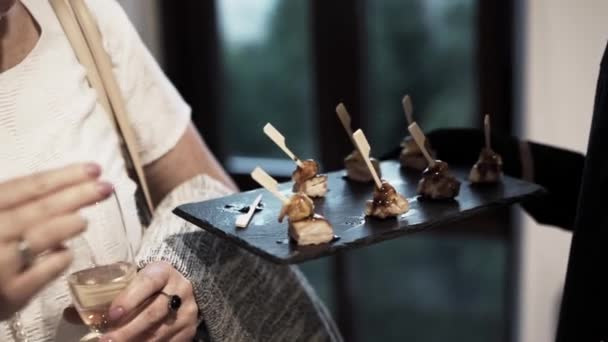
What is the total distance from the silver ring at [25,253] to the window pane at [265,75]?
1564mm

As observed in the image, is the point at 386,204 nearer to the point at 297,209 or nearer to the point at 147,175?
the point at 297,209

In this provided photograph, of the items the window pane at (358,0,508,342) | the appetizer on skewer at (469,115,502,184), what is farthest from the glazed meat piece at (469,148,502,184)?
the window pane at (358,0,508,342)

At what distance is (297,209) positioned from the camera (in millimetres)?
851

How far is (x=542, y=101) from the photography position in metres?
1.73

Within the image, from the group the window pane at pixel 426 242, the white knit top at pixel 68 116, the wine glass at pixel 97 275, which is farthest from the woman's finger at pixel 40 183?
the window pane at pixel 426 242

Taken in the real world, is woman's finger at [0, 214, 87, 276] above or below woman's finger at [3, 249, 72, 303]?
above

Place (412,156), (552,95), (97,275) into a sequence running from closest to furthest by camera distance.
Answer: (97,275) < (412,156) < (552,95)

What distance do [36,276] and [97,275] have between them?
0.56 ft

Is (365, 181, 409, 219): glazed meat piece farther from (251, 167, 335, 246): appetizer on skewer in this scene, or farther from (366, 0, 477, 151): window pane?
(366, 0, 477, 151): window pane

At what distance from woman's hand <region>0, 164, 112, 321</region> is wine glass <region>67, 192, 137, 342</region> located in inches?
4.2

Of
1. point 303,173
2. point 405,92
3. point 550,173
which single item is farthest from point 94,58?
point 405,92

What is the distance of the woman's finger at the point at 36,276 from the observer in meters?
0.62

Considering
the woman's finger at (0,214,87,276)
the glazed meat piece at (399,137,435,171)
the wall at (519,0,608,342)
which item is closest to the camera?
the woman's finger at (0,214,87,276)

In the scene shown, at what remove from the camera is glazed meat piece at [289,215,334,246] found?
0.82 m
